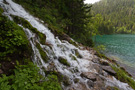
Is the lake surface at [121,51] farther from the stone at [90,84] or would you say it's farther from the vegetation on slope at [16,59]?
the vegetation on slope at [16,59]

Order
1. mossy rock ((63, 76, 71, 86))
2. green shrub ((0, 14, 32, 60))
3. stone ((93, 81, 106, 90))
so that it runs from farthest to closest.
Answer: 1. stone ((93, 81, 106, 90))
2. mossy rock ((63, 76, 71, 86))
3. green shrub ((0, 14, 32, 60))

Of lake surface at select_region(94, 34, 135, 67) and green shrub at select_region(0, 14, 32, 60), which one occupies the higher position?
green shrub at select_region(0, 14, 32, 60)

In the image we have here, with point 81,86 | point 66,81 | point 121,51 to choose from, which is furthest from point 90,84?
point 121,51

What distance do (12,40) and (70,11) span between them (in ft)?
58.2

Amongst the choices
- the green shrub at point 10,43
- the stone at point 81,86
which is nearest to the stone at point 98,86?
the stone at point 81,86

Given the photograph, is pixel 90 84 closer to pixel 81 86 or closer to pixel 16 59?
pixel 81 86

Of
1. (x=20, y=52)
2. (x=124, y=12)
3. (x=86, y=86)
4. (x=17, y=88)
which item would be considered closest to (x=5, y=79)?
(x=17, y=88)

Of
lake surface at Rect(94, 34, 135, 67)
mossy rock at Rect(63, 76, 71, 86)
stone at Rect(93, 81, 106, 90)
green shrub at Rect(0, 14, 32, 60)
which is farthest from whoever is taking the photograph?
lake surface at Rect(94, 34, 135, 67)

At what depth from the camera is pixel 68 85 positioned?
15.7ft

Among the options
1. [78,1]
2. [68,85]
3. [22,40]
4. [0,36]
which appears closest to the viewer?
[0,36]

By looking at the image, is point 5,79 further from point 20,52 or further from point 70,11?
point 70,11

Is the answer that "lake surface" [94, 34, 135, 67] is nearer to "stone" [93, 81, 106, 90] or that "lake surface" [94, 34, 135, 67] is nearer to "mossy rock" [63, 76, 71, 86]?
"stone" [93, 81, 106, 90]

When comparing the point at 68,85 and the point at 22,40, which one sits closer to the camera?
the point at 22,40

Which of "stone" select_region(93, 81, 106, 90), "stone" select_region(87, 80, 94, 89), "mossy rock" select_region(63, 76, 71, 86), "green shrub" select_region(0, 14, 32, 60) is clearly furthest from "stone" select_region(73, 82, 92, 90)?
"green shrub" select_region(0, 14, 32, 60)
